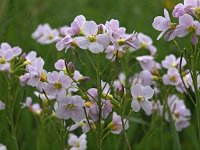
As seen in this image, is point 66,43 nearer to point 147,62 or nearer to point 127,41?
point 127,41

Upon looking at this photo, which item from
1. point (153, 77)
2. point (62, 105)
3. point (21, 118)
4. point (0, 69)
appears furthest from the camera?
point (21, 118)

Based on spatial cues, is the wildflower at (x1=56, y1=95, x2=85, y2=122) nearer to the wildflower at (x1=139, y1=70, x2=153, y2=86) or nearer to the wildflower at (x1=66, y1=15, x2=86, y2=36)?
the wildflower at (x1=66, y1=15, x2=86, y2=36)

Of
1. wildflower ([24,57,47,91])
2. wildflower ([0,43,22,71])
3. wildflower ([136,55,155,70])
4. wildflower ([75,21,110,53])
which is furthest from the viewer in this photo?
wildflower ([136,55,155,70])

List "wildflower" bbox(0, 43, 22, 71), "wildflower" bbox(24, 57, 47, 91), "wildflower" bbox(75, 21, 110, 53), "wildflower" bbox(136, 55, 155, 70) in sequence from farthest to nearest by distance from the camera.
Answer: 1. "wildflower" bbox(136, 55, 155, 70)
2. "wildflower" bbox(0, 43, 22, 71)
3. "wildflower" bbox(24, 57, 47, 91)
4. "wildflower" bbox(75, 21, 110, 53)

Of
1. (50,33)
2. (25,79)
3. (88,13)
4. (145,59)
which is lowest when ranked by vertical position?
(25,79)

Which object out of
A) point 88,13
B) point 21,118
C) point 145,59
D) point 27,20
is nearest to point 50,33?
point 21,118

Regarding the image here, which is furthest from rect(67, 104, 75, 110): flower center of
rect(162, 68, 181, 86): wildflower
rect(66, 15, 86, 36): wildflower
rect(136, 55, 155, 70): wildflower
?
rect(136, 55, 155, 70): wildflower

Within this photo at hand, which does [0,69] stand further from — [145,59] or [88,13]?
[88,13]

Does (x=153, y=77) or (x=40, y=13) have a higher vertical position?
(x=40, y=13)
